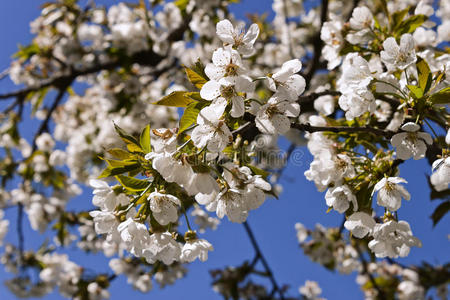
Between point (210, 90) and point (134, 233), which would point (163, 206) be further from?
point (210, 90)

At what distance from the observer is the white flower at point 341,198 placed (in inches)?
54.1

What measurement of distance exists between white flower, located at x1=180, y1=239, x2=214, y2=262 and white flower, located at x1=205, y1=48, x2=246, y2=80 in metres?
0.64

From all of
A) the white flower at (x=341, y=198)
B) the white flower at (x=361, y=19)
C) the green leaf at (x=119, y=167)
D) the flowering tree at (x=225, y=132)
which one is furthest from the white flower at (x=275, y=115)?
the white flower at (x=361, y=19)

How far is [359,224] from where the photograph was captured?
4.53 ft

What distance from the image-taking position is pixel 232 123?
1237mm

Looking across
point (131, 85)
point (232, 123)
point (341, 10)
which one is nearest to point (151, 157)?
point (232, 123)

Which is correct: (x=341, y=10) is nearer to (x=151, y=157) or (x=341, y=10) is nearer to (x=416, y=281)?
(x=416, y=281)

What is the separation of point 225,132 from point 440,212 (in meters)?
1.61

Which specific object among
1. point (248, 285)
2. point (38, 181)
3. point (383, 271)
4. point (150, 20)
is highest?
point (150, 20)

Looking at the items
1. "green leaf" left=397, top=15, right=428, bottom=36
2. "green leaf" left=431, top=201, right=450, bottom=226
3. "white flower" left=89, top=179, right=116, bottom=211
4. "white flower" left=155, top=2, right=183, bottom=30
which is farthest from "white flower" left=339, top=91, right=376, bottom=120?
"white flower" left=155, top=2, right=183, bottom=30

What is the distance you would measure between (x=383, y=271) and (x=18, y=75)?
17.9 feet

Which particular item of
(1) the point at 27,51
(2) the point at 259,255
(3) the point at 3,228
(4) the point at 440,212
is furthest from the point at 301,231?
(3) the point at 3,228

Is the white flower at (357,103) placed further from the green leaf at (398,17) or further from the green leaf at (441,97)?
the green leaf at (398,17)

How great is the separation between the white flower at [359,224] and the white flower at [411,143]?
0.85ft
